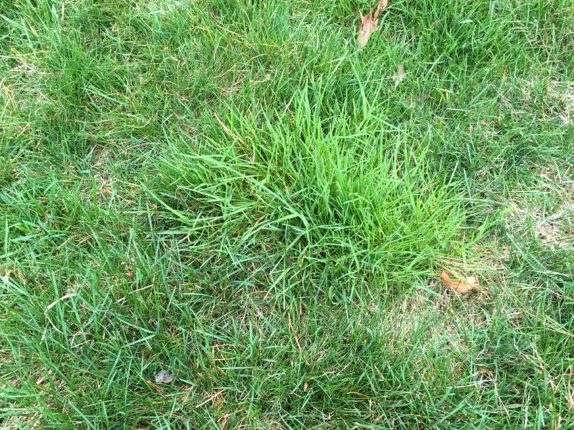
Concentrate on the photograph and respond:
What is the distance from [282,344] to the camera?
2029mm

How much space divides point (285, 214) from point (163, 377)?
70 centimetres

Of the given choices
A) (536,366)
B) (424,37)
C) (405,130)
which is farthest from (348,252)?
(424,37)

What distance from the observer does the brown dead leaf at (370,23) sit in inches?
99.7

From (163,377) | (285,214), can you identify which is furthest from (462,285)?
(163,377)

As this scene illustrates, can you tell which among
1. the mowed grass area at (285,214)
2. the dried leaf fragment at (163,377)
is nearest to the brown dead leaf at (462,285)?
the mowed grass area at (285,214)

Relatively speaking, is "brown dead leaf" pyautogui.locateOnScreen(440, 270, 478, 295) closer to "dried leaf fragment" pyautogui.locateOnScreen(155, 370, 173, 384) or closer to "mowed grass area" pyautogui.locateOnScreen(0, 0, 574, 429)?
"mowed grass area" pyautogui.locateOnScreen(0, 0, 574, 429)

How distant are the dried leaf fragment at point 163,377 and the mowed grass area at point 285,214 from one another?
0.05ft

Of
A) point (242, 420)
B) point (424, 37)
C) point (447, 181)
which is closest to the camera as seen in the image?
point (242, 420)

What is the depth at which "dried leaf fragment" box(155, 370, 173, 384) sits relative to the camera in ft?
6.56

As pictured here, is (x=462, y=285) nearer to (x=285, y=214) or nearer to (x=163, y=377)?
(x=285, y=214)

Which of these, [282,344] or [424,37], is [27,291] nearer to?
[282,344]

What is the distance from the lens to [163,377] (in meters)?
2.01

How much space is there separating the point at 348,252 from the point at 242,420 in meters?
0.67

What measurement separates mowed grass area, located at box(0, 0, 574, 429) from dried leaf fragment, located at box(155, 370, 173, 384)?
0.05 feet
